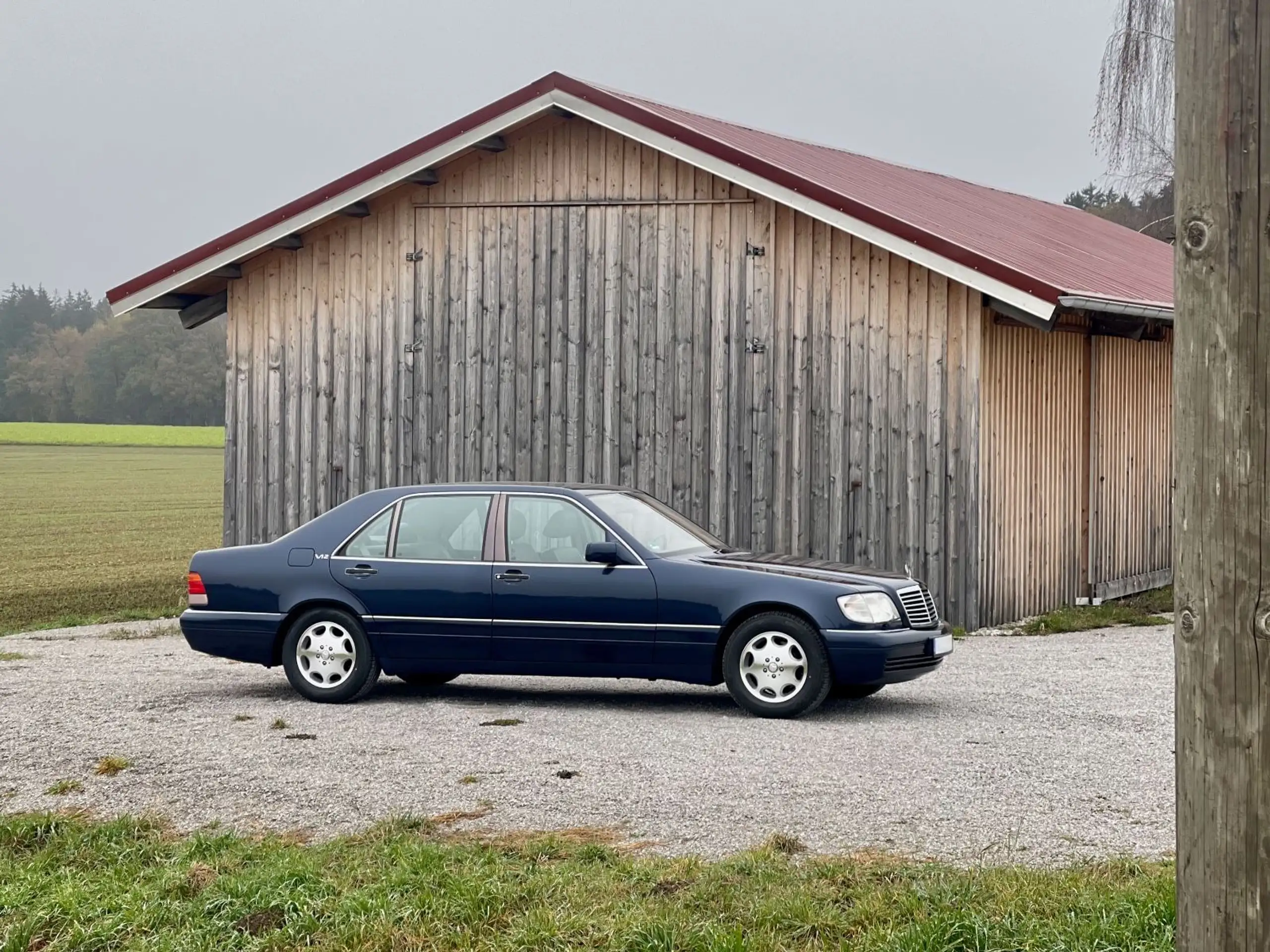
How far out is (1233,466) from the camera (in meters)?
2.74

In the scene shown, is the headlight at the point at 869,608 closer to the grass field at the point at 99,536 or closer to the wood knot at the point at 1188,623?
the wood knot at the point at 1188,623

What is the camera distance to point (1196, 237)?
2822 mm

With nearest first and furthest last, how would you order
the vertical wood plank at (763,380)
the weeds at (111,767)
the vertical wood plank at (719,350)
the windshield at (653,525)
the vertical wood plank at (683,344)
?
the weeds at (111,767) → the windshield at (653,525) → the vertical wood plank at (763,380) → the vertical wood plank at (719,350) → the vertical wood plank at (683,344)

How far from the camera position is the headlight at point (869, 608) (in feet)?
33.9

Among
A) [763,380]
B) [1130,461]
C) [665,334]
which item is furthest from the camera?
[1130,461]

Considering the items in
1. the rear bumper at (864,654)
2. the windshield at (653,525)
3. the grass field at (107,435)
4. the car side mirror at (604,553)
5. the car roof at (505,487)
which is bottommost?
the rear bumper at (864,654)

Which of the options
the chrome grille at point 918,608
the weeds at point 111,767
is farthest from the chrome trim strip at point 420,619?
the chrome grille at point 918,608

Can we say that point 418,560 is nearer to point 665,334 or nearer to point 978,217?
point 665,334

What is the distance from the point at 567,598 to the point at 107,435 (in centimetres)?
9410

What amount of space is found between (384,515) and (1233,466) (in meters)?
9.32

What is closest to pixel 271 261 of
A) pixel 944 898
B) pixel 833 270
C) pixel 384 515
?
pixel 833 270

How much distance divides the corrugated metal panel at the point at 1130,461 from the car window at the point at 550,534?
8.74m

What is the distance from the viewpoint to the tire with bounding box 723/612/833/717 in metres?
10.3

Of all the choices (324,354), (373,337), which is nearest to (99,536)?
(324,354)
